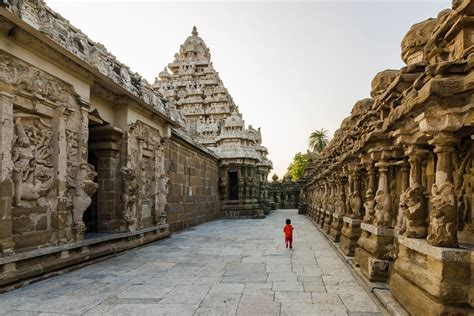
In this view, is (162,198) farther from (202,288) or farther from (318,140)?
(318,140)

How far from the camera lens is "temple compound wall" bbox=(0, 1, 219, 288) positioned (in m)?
4.68

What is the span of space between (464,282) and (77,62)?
19.9ft

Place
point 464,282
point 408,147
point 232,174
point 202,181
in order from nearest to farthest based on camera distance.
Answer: point 464,282
point 408,147
point 202,181
point 232,174

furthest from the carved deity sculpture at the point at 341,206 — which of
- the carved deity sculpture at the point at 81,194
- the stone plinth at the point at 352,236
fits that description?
the carved deity sculpture at the point at 81,194

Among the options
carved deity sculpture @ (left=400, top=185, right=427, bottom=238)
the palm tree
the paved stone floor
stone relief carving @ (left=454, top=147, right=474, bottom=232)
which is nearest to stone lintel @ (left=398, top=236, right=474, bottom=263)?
carved deity sculpture @ (left=400, top=185, right=427, bottom=238)

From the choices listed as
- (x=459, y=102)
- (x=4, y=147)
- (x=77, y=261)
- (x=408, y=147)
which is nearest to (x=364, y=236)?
(x=408, y=147)

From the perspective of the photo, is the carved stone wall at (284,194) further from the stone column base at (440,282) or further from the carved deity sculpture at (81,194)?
the stone column base at (440,282)

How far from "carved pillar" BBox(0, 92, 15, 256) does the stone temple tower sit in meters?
11.8

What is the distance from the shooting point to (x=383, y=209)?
15.4 feet

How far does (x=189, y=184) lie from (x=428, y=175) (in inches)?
413

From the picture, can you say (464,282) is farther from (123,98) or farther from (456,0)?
(123,98)

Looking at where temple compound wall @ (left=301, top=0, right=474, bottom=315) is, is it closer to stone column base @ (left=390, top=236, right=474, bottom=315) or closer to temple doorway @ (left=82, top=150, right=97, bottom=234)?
stone column base @ (left=390, top=236, right=474, bottom=315)

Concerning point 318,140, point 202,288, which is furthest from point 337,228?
point 318,140

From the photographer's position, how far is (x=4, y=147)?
456cm
